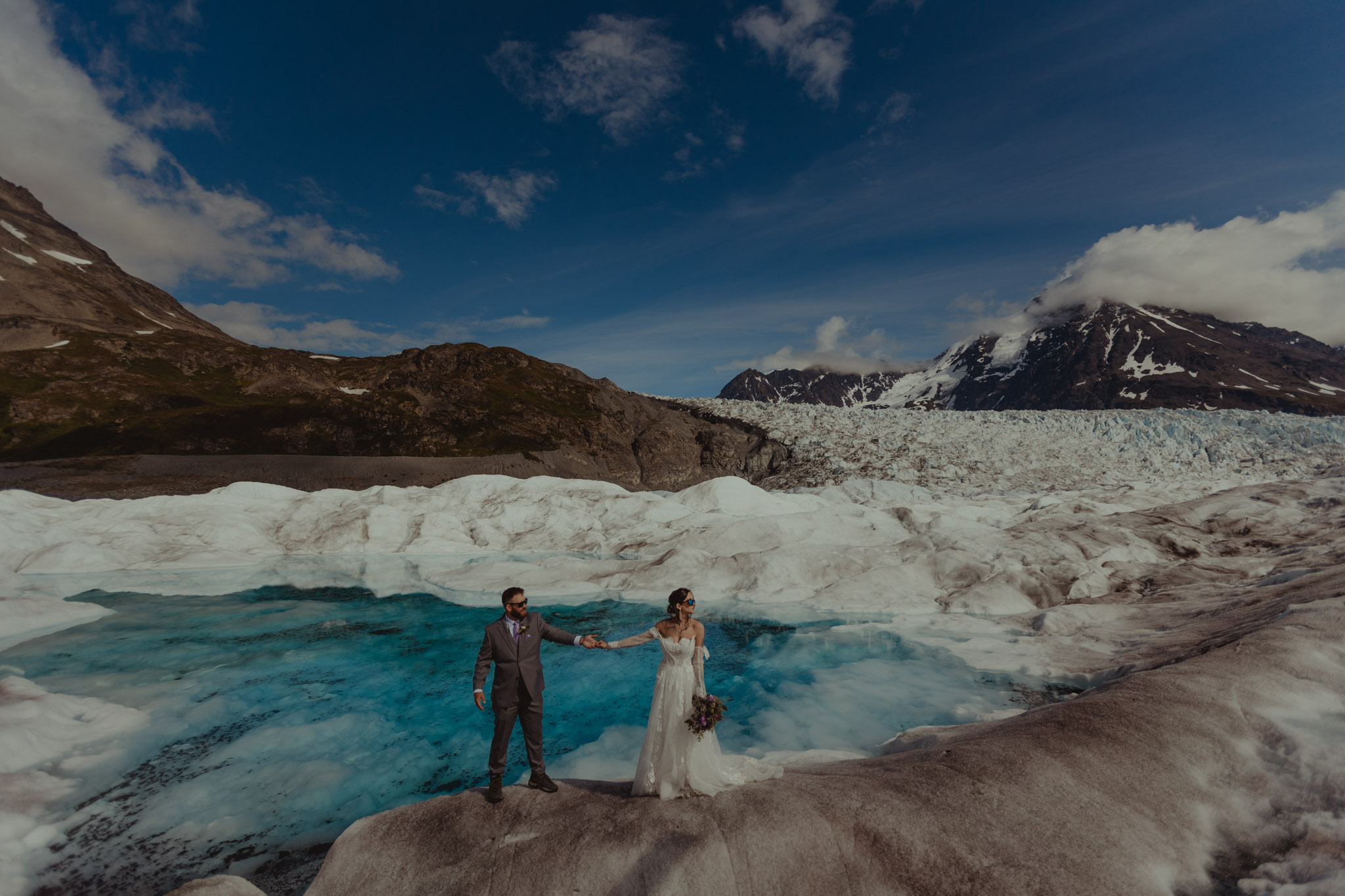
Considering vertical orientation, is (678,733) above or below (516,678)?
below

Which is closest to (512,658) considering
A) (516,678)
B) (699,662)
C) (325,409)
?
(516,678)

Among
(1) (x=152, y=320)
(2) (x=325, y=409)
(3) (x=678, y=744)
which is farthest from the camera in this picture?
(1) (x=152, y=320)

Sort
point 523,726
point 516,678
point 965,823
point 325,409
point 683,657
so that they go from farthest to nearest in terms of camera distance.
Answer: point 325,409 < point 523,726 < point 516,678 < point 683,657 < point 965,823

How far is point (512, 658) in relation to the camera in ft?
25.1

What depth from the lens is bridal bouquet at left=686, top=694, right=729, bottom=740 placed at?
709 centimetres

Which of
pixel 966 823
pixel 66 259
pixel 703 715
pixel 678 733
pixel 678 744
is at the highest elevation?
pixel 66 259

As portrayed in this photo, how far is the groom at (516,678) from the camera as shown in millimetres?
7609

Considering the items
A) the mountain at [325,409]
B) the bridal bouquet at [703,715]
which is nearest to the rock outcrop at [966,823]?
the bridal bouquet at [703,715]

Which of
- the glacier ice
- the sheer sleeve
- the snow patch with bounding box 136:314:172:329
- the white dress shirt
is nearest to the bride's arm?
the sheer sleeve

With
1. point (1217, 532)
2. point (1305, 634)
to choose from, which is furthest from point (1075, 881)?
point (1217, 532)

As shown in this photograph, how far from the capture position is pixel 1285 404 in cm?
18238

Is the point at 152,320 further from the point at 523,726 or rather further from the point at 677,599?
the point at 677,599

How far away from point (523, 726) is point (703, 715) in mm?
2917

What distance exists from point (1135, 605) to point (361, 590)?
33.0 meters
